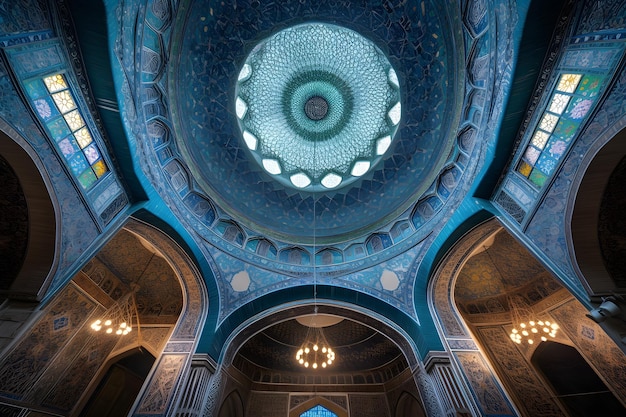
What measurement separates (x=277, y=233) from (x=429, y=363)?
723cm

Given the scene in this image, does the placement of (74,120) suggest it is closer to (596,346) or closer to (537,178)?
(537,178)

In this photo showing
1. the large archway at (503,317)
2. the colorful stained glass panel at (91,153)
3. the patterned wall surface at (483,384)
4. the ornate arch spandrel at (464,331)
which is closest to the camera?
the colorful stained glass panel at (91,153)

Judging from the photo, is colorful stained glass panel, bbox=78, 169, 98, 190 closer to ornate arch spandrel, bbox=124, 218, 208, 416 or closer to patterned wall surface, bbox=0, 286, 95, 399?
ornate arch spandrel, bbox=124, 218, 208, 416

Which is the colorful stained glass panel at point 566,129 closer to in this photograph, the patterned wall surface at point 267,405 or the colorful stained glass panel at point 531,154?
the colorful stained glass panel at point 531,154

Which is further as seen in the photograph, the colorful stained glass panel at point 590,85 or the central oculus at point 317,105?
the central oculus at point 317,105

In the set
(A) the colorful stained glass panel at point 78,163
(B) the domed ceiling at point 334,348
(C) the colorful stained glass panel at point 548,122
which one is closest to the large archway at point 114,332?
(A) the colorful stained glass panel at point 78,163

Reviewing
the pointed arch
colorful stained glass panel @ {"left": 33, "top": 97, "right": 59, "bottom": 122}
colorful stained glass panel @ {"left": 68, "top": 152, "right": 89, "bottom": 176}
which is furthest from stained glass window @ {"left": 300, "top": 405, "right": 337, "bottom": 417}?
colorful stained glass panel @ {"left": 33, "top": 97, "right": 59, "bottom": 122}

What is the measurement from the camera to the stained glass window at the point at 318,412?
10703 mm

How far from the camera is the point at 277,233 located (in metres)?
11.3

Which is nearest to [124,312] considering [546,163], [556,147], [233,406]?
[233,406]

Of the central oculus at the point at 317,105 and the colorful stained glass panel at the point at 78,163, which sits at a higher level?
the central oculus at the point at 317,105

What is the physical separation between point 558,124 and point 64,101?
9520 mm

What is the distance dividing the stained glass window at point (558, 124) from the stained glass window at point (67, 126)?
9.32 m

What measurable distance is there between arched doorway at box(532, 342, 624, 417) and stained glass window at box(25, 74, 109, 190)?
13705 millimetres
